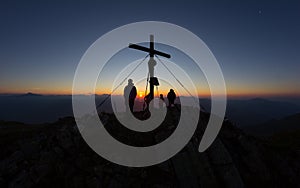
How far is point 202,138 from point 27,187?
12869 millimetres

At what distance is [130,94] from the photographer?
18.1m

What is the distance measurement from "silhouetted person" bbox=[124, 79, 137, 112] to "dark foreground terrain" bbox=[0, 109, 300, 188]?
2029 mm

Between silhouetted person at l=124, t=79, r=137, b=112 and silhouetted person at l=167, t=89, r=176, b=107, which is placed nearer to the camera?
silhouetted person at l=124, t=79, r=137, b=112

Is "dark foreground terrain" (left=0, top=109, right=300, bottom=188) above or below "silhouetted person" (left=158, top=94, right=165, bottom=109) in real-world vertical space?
below

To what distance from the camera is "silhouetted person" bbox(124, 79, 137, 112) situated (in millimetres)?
18141

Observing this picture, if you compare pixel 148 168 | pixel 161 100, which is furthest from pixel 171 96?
pixel 148 168

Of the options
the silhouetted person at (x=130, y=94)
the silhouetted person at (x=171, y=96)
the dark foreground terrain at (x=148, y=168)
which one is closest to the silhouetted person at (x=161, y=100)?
the silhouetted person at (x=171, y=96)

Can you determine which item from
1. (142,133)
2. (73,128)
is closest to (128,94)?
(142,133)

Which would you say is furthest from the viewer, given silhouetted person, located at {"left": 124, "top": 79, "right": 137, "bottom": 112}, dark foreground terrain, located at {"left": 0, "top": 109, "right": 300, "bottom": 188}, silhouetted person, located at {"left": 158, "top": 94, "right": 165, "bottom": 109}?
silhouetted person, located at {"left": 158, "top": 94, "right": 165, "bottom": 109}

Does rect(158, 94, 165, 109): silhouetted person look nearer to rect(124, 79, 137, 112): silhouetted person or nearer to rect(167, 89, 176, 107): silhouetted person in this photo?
rect(167, 89, 176, 107): silhouetted person

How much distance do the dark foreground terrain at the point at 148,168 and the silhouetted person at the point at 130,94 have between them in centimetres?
203

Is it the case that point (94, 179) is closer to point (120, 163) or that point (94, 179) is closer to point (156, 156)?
point (120, 163)

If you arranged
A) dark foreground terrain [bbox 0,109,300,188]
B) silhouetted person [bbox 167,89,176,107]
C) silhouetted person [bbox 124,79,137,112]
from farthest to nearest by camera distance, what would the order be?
1. silhouetted person [bbox 167,89,176,107]
2. silhouetted person [bbox 124,79,137,112]
3. dark foreground terrain [bbox 0,109,300,188]

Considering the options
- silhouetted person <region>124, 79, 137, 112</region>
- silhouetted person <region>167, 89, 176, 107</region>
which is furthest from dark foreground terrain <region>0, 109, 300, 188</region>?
silhouetted person <region>167, 89, 176, 107</region>
